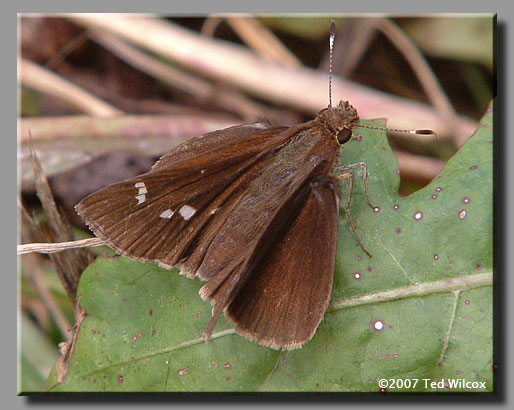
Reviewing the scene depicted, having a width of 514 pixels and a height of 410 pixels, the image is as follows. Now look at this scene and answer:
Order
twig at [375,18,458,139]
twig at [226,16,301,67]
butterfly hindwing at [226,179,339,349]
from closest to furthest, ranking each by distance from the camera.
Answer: butterfly hindwing at [226,179,339,349] → twig at [375,18,458,139] → twig at [226,16,301,67]

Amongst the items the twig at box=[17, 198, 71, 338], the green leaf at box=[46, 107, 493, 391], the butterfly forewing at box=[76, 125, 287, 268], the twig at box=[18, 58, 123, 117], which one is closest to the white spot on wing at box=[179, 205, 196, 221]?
the butterfly forewing at box=[76, 125, 287, 268]

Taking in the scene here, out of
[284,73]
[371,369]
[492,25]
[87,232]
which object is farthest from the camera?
[284,73]

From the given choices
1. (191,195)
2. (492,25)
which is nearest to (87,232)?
(191,195)

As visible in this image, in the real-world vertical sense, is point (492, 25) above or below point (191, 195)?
above

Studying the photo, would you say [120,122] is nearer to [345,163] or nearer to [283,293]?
[345,163]

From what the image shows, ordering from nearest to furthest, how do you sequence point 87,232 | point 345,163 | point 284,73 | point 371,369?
point 371,369, point 345,163, point 87,232, point 284,73

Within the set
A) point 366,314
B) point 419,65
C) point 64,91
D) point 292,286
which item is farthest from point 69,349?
point 419,65

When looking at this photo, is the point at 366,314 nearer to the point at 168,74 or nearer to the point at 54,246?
the point at 54,246

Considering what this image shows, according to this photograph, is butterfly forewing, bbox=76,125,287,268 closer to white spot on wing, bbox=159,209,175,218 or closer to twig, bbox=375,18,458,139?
white spot on wing, bbox=159,209,175,218
